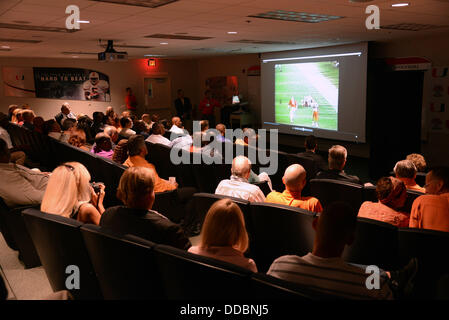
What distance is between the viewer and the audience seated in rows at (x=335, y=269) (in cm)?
151

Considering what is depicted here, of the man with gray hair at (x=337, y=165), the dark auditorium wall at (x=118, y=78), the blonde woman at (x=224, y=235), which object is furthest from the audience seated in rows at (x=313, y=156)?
the dark auditorium wall at (x=118, y=78)

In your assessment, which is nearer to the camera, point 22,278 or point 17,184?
point 22,278

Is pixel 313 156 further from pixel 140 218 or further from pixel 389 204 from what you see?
pixel 140 218

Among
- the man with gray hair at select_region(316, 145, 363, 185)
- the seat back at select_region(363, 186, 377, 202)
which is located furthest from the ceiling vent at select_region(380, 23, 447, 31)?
the seat back at select_region(363, 186, 377, 202)

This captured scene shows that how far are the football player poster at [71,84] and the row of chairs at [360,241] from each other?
11402mm

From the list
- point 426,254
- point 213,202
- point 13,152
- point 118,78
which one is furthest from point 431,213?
point 118,78

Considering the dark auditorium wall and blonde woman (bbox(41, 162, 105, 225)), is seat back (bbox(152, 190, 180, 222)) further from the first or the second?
the dark auditorium wall

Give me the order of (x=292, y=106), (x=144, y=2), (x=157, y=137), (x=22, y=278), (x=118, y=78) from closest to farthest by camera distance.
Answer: (x=22, y=278) → (x=144, y=2) → (x=157, y=137) → (x=292, y=106) → (x=118, y=78)

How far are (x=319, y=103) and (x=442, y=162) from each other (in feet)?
10.8

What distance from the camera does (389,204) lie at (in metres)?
2.61

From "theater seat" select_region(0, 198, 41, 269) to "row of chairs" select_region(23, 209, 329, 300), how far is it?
1.13 m

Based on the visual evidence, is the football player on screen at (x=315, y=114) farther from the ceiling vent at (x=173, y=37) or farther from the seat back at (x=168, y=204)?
the seat back at (x=168, y=204)

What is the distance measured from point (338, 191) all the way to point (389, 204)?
711 mm

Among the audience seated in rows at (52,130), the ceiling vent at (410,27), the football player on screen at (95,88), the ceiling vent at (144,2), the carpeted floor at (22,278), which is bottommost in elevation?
the carpeted floor at (22,278)
